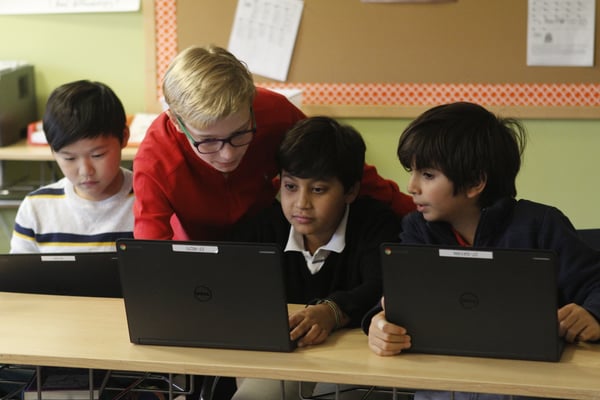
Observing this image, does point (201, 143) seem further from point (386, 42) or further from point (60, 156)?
point (386, 42)

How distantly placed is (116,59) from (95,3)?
0.80ft

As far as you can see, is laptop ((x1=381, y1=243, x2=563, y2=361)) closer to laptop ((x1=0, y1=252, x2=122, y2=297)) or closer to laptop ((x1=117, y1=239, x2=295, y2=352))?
laptop ((x1=117, y1=239, x2=295, y2=352))

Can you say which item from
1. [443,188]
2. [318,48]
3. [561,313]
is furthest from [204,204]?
[318,48]

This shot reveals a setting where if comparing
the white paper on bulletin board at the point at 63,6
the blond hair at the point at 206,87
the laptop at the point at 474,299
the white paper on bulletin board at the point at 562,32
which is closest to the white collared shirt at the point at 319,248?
the blond hair at the point at 206,87

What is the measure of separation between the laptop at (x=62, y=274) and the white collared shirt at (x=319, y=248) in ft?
1.32

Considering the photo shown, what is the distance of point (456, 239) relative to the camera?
1.87 m

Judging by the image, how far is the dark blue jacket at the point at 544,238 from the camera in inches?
67.3

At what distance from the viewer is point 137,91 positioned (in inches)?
152

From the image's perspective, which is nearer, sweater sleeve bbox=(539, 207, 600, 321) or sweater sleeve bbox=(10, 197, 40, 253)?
sweater sleeve bbox=(539, 207, 600, 321)

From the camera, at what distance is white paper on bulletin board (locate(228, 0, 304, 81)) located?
3693 mm

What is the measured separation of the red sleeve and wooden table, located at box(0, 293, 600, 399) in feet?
1.76

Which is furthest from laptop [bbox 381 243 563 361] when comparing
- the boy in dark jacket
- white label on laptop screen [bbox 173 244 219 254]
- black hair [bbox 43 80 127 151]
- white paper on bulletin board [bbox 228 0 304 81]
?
white paper on bulletin board [bbox 228 0 304 81]

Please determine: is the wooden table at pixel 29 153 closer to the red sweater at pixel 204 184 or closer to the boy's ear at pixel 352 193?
the red sweater at pixel 204 184

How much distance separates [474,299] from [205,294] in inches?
18.6
